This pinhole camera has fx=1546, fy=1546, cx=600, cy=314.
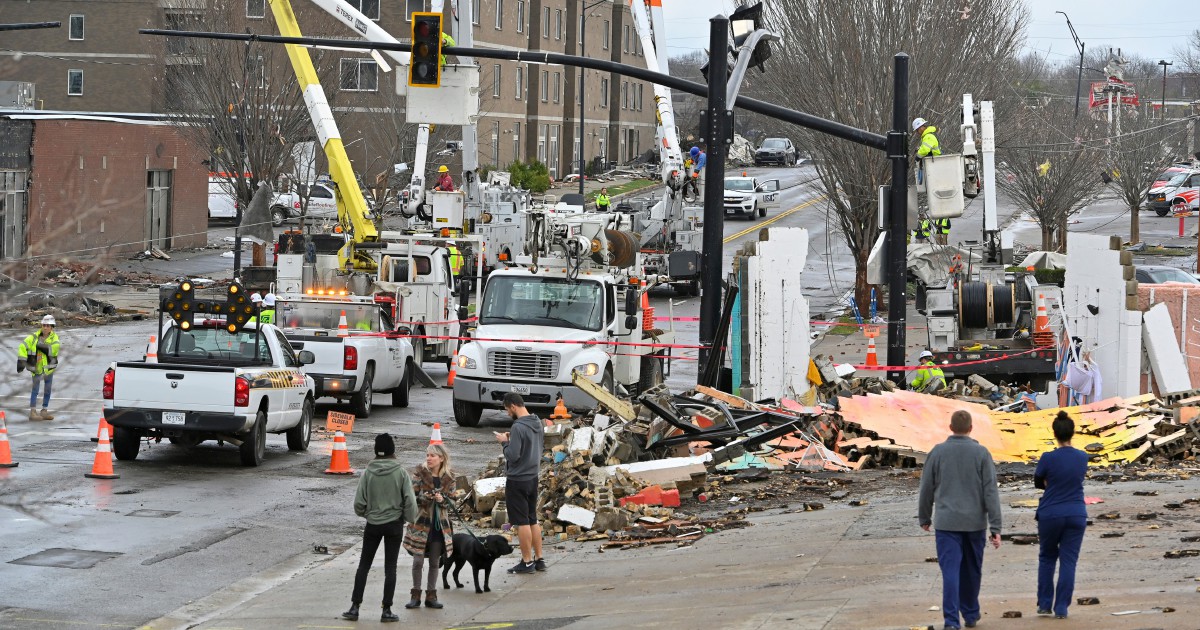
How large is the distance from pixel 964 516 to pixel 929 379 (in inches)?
499

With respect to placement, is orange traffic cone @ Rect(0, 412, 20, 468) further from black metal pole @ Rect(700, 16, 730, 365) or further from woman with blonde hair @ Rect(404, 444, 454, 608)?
black metal pole @ Rect(700, 16, 730, 365)

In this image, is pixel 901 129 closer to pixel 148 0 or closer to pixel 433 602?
pixel 433 602

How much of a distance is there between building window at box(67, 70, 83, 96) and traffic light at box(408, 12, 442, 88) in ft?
176

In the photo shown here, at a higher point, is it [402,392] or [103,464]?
[402,392]

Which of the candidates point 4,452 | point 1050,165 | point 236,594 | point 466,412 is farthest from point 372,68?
point 236,594

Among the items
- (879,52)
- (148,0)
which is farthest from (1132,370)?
(148,0)

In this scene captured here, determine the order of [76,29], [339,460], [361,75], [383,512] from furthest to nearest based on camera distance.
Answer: [76,29], [361,75], [339,460], [383,512]

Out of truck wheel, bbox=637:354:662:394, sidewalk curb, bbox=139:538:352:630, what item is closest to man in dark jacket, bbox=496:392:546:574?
sidewalk curb, bbox=139:538:352:630

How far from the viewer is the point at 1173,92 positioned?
154125 mm

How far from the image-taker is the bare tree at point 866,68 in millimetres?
35750

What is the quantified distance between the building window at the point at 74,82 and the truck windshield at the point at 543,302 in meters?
52.0

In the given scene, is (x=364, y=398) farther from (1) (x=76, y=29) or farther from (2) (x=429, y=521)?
(1) (x=76, y=29)

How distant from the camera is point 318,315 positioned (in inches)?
974

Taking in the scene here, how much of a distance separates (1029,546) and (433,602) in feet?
15.7
